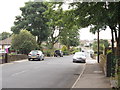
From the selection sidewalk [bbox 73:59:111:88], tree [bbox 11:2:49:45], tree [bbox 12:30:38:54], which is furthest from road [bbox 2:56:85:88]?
tree [bbox 11:2:49:45]

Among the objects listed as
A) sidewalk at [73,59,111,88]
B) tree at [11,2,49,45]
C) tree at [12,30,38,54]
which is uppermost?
tree at [11,2,49,45]

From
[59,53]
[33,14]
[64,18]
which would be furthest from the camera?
[59,53]

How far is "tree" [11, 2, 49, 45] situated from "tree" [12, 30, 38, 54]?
27.9 ft

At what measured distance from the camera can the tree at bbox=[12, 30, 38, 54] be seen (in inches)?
1486

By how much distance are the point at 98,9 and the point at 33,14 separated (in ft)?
118

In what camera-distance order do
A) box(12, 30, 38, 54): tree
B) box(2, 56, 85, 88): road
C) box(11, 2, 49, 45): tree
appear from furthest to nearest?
1. box(11, 2, 49, 45): tree
2. box(12, 30, 38, 54): tree
3. box(2, 56, 85, 88): road

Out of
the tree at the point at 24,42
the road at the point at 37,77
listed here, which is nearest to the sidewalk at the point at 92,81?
the road at the point at 37,77

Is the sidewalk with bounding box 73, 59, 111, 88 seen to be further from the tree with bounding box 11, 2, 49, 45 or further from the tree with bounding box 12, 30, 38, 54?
the tree with bounding box 11, 2, 49, 45

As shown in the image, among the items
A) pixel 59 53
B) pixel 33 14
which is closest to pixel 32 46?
pixel 33 14

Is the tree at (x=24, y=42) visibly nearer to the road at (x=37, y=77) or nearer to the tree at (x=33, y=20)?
the tree at (x=33, y=20)

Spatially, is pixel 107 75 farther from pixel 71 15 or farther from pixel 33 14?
pixel 33 14

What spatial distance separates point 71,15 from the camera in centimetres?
1828

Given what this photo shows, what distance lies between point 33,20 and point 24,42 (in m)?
10.4

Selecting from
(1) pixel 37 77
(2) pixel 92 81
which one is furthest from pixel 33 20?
(2) pixel 92 81
